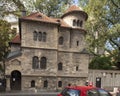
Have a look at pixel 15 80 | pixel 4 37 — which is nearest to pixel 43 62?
pixel 15 80

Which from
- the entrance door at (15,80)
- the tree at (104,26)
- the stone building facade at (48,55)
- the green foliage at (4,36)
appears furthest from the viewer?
the tree at (104,26)

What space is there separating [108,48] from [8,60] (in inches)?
817

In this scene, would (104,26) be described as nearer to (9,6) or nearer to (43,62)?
(43,62)

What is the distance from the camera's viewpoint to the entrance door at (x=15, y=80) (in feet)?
129

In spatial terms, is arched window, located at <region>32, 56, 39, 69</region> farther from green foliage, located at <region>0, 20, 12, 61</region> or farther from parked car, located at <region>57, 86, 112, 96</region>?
parked car, located at <region>57, 86, 112, 96</region>

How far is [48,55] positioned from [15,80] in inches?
225

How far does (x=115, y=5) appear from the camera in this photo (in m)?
49.9

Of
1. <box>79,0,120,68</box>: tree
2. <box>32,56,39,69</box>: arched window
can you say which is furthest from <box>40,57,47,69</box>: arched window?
<box>79,0,120,68</box>: tree

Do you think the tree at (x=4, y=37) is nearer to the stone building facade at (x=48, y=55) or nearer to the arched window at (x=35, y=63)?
the stone building facade at (x=48, y=55)

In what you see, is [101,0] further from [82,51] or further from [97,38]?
[82,51]

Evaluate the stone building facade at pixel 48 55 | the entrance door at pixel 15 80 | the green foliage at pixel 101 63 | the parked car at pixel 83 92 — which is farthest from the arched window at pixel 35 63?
the parked car at pixel 83 92

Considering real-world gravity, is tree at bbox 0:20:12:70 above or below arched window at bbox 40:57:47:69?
above

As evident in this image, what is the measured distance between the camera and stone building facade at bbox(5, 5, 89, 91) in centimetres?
3850

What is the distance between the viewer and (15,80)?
39844 mm
